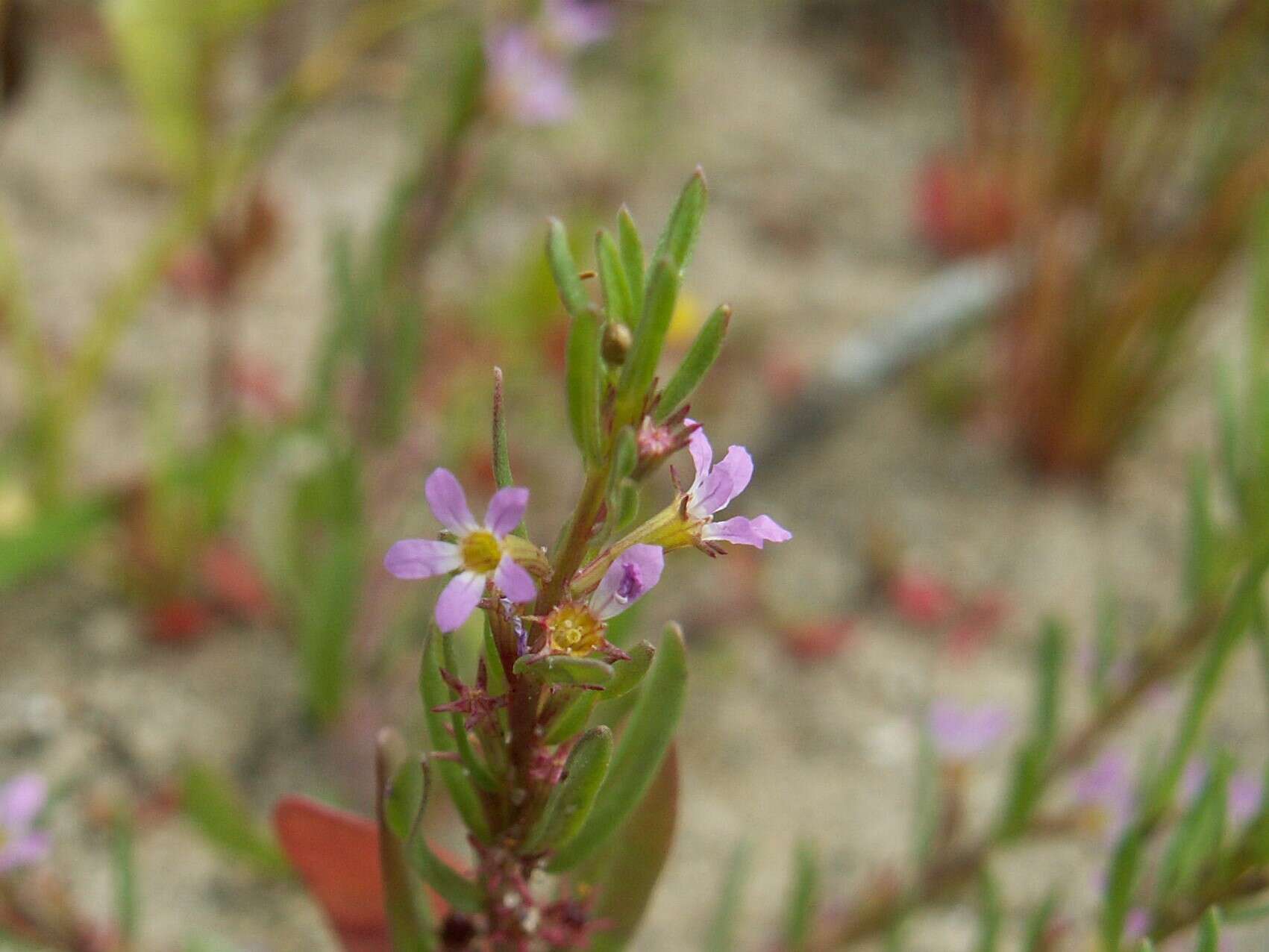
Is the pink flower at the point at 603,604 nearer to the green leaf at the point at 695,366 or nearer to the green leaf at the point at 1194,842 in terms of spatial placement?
the green leaf at the point at 695,366

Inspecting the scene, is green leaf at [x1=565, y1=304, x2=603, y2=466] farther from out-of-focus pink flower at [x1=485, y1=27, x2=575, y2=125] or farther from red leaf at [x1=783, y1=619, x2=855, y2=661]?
red leaf at [x1=783, y1=619, x2=855, y2=661]

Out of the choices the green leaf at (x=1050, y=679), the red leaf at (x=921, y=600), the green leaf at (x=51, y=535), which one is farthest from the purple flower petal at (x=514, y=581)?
the red leaf at (x=921, y=600)

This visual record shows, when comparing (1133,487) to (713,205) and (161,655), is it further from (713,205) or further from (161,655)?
(161,655)

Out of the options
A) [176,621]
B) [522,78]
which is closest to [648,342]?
[522,78]

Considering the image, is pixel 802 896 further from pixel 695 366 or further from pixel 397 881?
pixel 695 366

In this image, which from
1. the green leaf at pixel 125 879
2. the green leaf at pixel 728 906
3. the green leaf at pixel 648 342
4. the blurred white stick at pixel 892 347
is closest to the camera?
the green leaf at pixel 648 342

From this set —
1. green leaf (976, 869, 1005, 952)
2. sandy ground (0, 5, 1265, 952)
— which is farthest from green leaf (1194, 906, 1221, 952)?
sandy ground (0, 5, 1265, 952)
